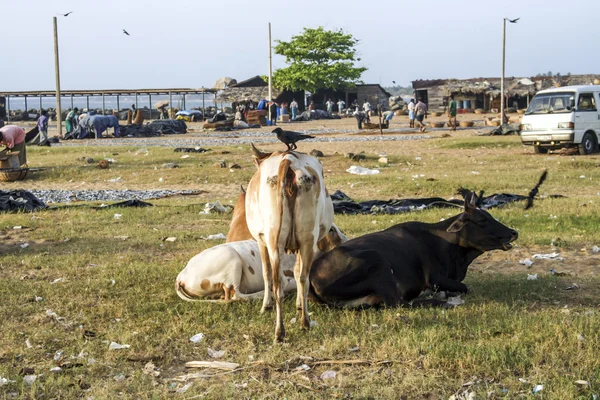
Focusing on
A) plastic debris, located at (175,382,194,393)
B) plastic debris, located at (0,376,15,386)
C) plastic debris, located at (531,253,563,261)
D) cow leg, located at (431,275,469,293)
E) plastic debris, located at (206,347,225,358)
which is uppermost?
cow leg, located at (431,275,469,293)

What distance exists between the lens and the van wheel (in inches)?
937

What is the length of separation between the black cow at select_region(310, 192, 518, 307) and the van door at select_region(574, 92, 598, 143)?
17090 mm

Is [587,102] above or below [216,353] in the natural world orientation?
above

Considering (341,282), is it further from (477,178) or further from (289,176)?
(477,178)

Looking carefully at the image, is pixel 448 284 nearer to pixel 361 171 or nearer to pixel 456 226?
pixel 456 226

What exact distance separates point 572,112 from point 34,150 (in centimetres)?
1932

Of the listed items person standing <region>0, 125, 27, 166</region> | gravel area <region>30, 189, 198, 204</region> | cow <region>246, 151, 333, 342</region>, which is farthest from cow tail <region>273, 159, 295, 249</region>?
A: person standing <region>0, 125, 27, 166</region>

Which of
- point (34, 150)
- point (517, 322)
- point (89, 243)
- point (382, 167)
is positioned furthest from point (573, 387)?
point (34, 150)

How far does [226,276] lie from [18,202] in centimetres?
837

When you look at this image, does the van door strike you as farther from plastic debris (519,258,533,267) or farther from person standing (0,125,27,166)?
person standing (0,125,27,166)

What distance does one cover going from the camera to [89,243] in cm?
1109

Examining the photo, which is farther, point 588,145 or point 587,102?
point 587,102

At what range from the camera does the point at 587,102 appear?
24391mm

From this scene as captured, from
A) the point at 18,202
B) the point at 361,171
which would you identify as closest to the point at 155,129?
the point at 361,171
